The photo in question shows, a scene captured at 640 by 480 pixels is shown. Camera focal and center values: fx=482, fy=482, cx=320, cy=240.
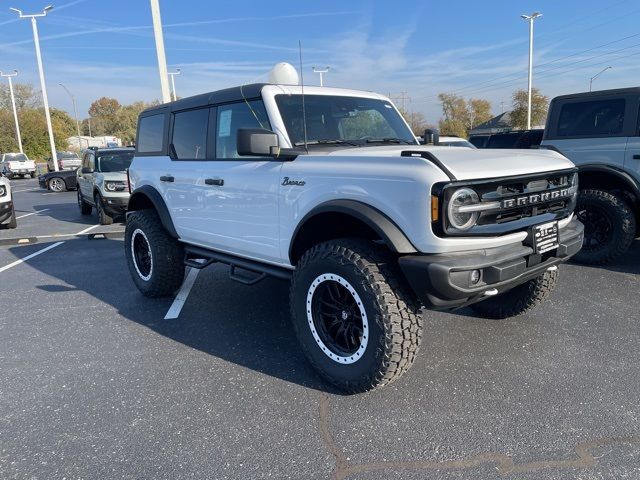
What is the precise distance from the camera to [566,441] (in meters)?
2.51

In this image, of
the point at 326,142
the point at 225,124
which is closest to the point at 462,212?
the point at 326,142

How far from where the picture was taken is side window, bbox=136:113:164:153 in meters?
5.14

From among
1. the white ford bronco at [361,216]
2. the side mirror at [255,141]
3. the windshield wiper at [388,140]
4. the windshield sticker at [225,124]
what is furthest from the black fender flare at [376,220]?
the windshield sticker at [225,124]

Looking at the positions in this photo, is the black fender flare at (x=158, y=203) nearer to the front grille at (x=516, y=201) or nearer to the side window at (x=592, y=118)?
the front grille at (x=516, y=201)

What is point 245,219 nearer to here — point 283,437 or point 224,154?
point 224,154

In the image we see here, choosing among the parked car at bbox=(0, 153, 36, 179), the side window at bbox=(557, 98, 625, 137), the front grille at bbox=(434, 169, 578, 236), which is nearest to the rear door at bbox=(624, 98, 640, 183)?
the side window at bbox=(557, 98, 625, 137)

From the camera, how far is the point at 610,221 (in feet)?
18.3

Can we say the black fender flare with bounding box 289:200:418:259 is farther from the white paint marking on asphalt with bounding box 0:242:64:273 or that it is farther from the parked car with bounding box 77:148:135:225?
the parked car with bounding box 77:148:135:225

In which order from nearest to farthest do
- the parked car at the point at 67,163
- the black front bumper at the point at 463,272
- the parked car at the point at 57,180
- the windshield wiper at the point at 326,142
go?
the black front bumper at the point at 463,272
the windshield wiper at the point at 326,142
the parked car at the point at 57,180
the parked car at the point at 67,163

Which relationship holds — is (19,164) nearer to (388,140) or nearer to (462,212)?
(388,140)

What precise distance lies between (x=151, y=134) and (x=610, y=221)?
17.5 feet

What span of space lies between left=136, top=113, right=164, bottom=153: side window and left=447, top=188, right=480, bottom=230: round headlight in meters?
3.53

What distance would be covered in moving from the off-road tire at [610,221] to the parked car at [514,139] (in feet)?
14.9

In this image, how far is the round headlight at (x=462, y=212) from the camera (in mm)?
2615
